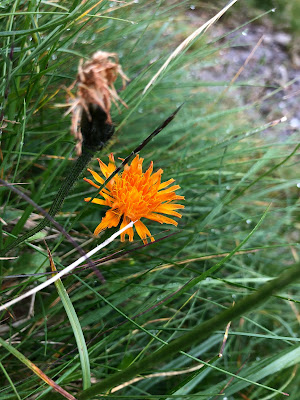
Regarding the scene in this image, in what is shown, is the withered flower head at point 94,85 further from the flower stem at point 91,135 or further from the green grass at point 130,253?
the green grass at point 130,253

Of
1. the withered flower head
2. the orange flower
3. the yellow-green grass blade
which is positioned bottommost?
the yellow-green grass blade

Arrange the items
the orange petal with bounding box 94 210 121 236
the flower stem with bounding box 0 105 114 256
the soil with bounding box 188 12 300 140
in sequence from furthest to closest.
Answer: the soil with bounding box 188 12 300 140 → the orange petal with bounding box 94 210 121 236 → the flower stem with bounding box 0 105 114 256

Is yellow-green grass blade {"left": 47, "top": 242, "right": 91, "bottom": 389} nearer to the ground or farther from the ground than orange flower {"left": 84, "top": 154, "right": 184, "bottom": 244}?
nearer to the ground

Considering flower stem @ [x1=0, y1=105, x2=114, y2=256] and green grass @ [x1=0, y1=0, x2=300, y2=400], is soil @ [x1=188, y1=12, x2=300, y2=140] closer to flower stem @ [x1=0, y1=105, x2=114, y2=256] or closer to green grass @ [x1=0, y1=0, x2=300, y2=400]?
green grass @ [x1=0, y1=0, x2=300, y2=400]

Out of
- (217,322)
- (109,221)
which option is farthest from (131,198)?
(217,322)

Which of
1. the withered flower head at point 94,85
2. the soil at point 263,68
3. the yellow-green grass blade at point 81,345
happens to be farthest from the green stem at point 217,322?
the soil at point 263,68

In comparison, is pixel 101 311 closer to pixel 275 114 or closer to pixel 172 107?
pixel 172 107

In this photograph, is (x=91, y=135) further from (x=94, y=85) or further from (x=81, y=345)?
(x=81, y=345)

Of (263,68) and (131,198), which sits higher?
(131,198)

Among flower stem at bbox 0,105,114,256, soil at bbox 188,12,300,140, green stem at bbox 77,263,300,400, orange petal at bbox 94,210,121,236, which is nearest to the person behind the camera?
green stem at bbox 77,263,300,400

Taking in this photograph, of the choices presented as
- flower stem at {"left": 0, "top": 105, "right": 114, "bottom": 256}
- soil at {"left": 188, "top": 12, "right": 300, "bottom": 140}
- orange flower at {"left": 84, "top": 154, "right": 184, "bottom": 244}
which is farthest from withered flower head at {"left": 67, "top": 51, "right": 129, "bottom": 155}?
soil at {"left": 188, "top": 12, "right": 300, "bottom": 140}
